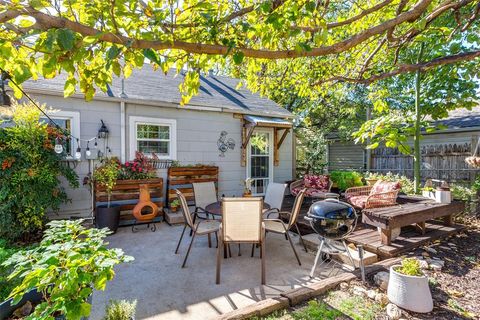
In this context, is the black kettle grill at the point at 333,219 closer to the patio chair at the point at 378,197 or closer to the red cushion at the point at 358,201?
the patio chair at the point at 378,197

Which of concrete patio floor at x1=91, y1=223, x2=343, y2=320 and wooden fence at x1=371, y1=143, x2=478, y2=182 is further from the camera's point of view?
wooden fence at x1=371, y1=143, x2=478, y2=182

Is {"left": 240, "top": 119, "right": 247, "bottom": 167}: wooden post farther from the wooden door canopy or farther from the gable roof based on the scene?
the gable roof

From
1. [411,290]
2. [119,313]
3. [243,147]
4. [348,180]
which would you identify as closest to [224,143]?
[243,147]

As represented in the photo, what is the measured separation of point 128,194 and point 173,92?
311 cm

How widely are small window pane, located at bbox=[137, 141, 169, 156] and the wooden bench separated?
4.78 meters

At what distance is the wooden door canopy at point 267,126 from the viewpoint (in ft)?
23.7

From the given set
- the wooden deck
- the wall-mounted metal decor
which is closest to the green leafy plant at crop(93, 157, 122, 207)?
the wall-mounted metal decor

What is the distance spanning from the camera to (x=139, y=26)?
2.01 meters

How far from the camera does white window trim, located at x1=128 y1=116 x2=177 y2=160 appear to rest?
19.7 feet

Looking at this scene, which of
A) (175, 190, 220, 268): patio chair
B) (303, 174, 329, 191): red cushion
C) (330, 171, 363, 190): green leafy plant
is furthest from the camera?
(330, 171, 363, 190): green leafy plant

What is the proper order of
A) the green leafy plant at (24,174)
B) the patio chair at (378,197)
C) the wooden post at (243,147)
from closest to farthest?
the green leafy plant at (24,174)
the patio chair at (378,197)
the wooden post at (243,147)

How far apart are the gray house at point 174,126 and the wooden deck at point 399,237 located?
2960mm

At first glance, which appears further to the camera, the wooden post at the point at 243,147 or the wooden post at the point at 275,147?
the wooden post at the point at 275,147

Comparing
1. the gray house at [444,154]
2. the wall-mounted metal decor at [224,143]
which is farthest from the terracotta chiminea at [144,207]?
the gray house at [444,154]
